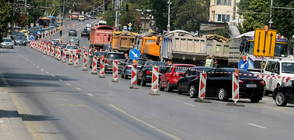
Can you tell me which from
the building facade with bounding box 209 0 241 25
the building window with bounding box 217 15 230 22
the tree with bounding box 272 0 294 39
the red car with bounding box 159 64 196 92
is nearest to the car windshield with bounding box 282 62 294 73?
the red car with bounding box 159 64 196 92

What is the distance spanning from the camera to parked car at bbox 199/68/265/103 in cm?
2650

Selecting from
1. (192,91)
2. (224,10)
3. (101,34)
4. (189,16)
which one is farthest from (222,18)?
(192,91)

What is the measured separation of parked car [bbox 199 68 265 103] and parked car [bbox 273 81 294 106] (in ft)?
2.82

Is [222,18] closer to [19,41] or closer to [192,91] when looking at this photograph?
[19,41]

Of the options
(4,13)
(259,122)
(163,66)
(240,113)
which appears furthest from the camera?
(4,13)

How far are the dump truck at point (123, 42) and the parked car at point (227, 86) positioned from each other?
36.6 metres

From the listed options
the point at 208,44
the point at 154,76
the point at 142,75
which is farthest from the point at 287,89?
the point at 208,44

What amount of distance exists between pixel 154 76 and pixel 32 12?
495 feet

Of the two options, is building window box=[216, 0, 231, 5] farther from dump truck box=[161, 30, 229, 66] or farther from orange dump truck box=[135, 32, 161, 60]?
dump truck box=[161, 30, 229, 66]

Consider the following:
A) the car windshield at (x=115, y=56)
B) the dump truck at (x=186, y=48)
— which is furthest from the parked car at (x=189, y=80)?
the car windshield at (x=115, y=56)

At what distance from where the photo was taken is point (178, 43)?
44.6 metres

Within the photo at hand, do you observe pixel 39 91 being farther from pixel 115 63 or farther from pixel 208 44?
pixel 208 44

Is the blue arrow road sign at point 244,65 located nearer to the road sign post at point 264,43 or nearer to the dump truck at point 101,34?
the road sign post at point 264,43

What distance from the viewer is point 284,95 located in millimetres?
25328
